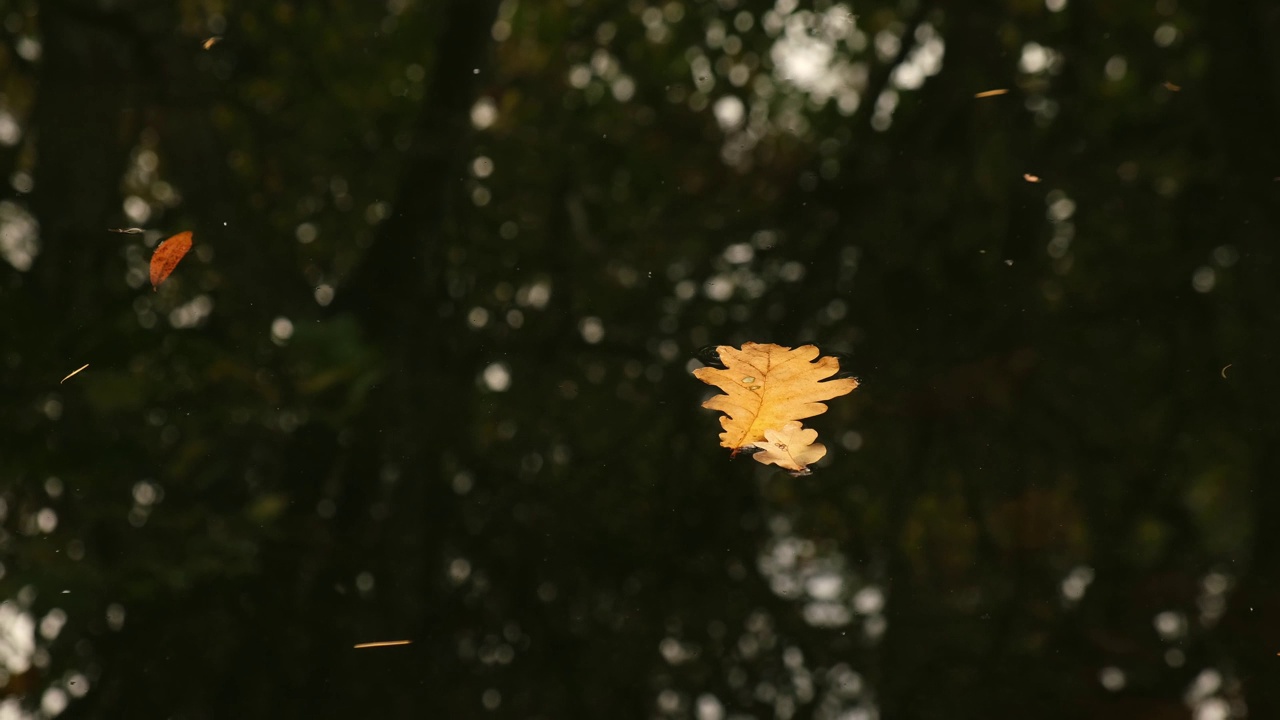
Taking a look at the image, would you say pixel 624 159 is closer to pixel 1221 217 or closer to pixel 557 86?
pixel 557 86

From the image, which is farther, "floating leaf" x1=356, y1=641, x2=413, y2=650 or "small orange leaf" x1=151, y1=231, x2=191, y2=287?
"small orange leaf" x1=151, y1=231, x2=191, y2=287

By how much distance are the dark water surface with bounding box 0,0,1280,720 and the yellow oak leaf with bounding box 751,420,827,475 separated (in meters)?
0.03

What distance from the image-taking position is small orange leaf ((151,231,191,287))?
5.67 ft

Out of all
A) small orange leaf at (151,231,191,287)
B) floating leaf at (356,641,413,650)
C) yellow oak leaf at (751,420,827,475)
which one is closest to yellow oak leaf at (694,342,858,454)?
yellow oak leaf at (751,420,827,475)

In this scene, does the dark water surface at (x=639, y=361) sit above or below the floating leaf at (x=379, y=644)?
above

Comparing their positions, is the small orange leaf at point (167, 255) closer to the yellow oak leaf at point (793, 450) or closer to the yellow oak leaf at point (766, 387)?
the yellow oak leaf at point (766, 387)

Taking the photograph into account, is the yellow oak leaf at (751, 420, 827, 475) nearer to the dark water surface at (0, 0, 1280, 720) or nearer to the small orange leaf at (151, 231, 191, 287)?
the dark water surface at (0, 0, 1280, 720)

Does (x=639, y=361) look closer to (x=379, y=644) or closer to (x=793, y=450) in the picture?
(x=793, y=450)

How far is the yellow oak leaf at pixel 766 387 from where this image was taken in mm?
1556

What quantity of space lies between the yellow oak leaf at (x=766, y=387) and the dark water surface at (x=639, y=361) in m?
0.05

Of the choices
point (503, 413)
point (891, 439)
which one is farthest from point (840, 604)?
point (503, 413)

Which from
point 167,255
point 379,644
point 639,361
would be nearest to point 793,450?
point 639,361

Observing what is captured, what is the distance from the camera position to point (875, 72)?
2.04 metres

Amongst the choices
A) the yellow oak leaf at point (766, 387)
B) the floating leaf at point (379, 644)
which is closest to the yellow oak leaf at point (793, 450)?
the yellow oak leaf at point (766, 387)
